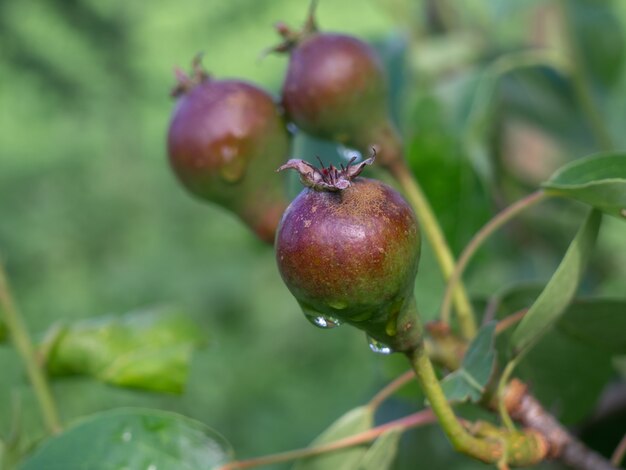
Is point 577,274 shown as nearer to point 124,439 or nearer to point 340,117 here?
point 340,117

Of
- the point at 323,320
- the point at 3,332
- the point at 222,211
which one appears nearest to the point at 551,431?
the point at 323,320

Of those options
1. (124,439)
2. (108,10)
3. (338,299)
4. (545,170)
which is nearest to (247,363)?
(545,170)

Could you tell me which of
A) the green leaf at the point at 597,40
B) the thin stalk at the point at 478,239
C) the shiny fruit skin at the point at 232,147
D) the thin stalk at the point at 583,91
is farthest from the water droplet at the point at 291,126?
the green leaf at the point at 597,40

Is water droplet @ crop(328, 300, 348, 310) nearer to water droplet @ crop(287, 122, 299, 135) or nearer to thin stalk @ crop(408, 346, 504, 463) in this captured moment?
thin stalk @ crop(408, 346, 504, 463)

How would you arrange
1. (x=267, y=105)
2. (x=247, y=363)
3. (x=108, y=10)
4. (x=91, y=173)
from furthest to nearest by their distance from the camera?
(x=91, y=173) < (x=108, y=10) < (x=247, y=363) < (x=267, y=105)

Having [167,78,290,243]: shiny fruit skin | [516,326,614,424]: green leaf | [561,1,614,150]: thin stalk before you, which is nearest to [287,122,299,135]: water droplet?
[167,78,290,243]: shiny fruit skin

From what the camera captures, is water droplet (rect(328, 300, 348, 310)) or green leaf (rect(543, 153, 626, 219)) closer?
water droplet (rect(328, 300, 348, 310))

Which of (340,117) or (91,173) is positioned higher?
(340,117)
